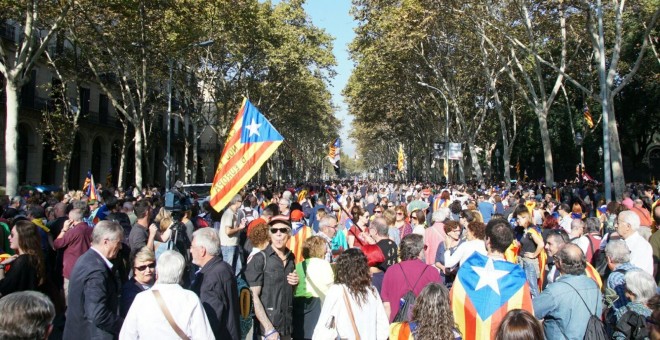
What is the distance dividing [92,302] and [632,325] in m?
3.73

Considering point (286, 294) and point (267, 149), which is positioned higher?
point (267, 149)

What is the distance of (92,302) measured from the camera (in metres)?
4.15

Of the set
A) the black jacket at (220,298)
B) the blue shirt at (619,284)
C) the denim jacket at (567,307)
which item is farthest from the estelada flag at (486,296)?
the black jacket at (220,298)

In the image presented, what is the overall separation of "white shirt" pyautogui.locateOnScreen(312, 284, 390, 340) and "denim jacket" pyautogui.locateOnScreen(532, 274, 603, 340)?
3.76ft

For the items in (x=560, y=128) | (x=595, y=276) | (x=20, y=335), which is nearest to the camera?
(x=20, y=335)

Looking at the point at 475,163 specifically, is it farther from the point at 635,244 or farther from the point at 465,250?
the point at 465,250

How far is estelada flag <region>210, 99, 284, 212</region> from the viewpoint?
6637mm

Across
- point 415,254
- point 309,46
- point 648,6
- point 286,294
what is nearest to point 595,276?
point 415,254

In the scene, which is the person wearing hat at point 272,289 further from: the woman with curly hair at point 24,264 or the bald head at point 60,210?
the bald head at point 60,210

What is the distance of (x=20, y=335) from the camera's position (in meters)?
A: 2.76

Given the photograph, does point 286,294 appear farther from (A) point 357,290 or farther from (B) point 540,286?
(B) point 540,286

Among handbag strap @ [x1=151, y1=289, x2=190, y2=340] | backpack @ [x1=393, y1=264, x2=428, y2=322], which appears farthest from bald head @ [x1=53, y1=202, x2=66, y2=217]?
backpack @ [x1=393, y1=264, x2=428, y2=322]

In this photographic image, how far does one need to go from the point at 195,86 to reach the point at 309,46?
266 inches

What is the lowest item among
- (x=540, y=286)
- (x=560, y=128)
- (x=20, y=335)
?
(x=540, y=286)
